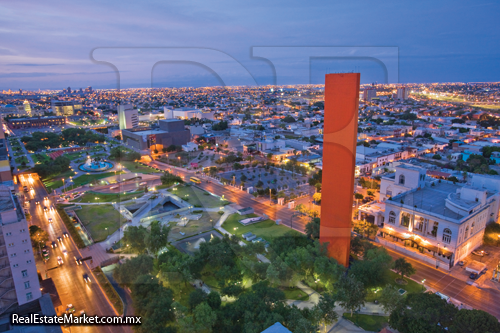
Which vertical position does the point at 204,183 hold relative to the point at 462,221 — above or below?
below

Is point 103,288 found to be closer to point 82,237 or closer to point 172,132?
point 82,237

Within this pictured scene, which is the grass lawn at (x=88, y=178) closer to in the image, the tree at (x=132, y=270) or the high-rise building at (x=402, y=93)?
the tree at (x=132, y=270)

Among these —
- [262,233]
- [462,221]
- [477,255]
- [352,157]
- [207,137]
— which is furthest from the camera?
[207,137]

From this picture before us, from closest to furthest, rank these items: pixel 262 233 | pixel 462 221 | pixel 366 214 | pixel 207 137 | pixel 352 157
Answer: pixel 352 157 < pixel 462 221 < pixel 262 233 < pixel 366 214 < pixel 207 137

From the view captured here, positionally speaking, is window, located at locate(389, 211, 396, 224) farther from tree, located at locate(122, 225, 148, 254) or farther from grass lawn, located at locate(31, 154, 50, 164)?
grass lawn, located at locate(31, 154, 50, 164)

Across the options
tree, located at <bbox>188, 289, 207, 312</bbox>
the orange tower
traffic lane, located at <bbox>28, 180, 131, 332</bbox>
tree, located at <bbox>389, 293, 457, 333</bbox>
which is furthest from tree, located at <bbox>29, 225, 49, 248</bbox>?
tree, located at <bbox>389, 293, 457, 333</bbox>

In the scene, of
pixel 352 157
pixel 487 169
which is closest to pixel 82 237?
pixel 352 157

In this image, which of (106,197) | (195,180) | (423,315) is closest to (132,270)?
(423,315)
